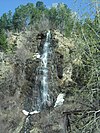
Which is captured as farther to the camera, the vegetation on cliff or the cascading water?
the cascading water

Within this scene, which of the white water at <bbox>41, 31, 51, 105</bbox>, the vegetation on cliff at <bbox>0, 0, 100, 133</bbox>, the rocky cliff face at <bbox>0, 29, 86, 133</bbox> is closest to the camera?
the vegetation on cliff at <bbox>0, 0, 100, 133</bbox>

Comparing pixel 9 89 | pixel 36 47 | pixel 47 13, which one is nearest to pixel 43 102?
pixel 9 89

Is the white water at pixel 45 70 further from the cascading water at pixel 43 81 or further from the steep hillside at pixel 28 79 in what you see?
the steep hillside at pixel 28 79

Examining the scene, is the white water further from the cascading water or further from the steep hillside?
the steep hillside

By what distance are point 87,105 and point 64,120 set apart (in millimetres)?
636

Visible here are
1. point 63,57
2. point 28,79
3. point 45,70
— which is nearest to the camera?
point 63,57

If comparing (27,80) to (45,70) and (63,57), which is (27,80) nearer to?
(45,70)

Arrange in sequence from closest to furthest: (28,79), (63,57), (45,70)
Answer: (63,57) < (45,70) < (28,79)

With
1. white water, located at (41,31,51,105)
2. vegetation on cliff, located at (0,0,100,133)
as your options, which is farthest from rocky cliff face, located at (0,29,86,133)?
white water, located at (41,31,51,105)

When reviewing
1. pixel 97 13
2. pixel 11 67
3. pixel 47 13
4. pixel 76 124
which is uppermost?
pixel 47 13

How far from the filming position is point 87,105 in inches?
190

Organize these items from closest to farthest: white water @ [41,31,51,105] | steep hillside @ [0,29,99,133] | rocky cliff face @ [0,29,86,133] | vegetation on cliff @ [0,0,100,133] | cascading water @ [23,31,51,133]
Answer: vegetation on cliff @ [0,0,100,133] < steep hillside @ [0,29,99,133] < rocky cliff face @ [0,29,86,133] < cascading water @ [23,31,51,133] < white water @ [41,31,51,105]

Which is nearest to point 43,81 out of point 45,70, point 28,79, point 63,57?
point 45,70

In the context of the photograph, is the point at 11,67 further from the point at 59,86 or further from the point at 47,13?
the point at 47,13
